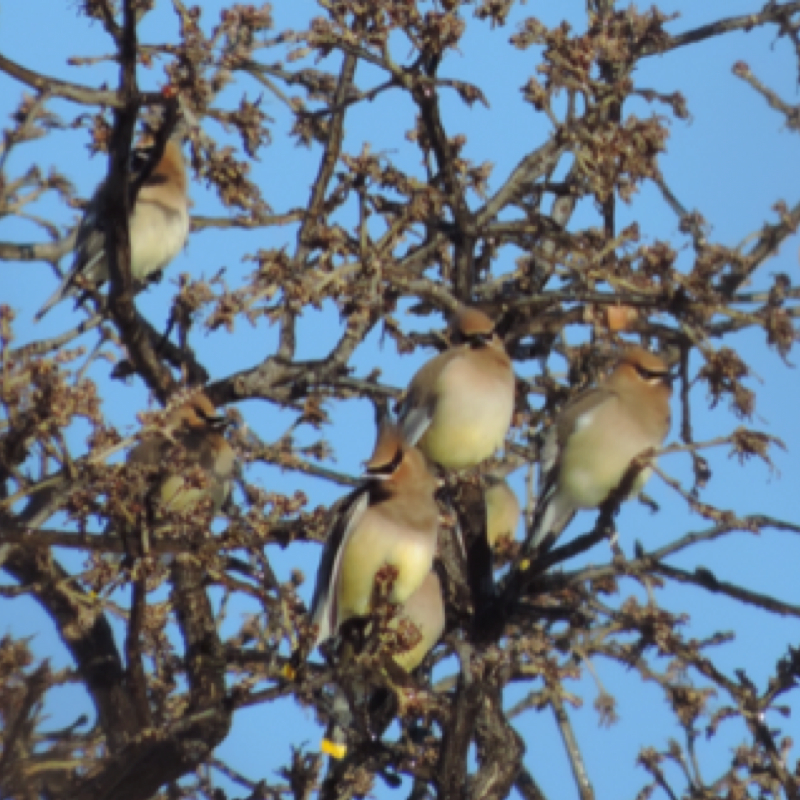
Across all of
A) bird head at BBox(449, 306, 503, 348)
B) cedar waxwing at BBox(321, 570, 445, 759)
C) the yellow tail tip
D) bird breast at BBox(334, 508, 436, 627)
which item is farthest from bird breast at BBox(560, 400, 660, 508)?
the yellow tail tip

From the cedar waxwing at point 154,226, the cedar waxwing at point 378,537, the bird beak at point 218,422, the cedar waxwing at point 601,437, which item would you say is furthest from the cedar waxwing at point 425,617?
the cedar waxwing at point 154,226

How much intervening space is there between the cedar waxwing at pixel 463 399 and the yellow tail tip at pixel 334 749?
1.33m

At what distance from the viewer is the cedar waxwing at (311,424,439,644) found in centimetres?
426

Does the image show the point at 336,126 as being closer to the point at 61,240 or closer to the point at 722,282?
the point at 722,282

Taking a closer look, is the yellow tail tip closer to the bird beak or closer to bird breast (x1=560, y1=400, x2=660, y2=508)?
bird breast (x1=560, y1=400, x2=660, y2=508)

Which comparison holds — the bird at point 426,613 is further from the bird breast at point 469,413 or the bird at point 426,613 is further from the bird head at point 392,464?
the bird breast at point 469,413

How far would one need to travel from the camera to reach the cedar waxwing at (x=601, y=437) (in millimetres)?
4809

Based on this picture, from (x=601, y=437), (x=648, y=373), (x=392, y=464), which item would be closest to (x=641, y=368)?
(x=648, y=373)

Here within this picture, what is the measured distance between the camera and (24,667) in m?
3.52

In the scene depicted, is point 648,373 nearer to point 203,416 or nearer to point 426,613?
point 426,613

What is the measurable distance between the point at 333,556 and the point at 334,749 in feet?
1.63

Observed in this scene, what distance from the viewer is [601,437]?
483 cm

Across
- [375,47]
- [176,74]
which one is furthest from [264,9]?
[176,74]

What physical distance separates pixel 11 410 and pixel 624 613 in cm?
187
